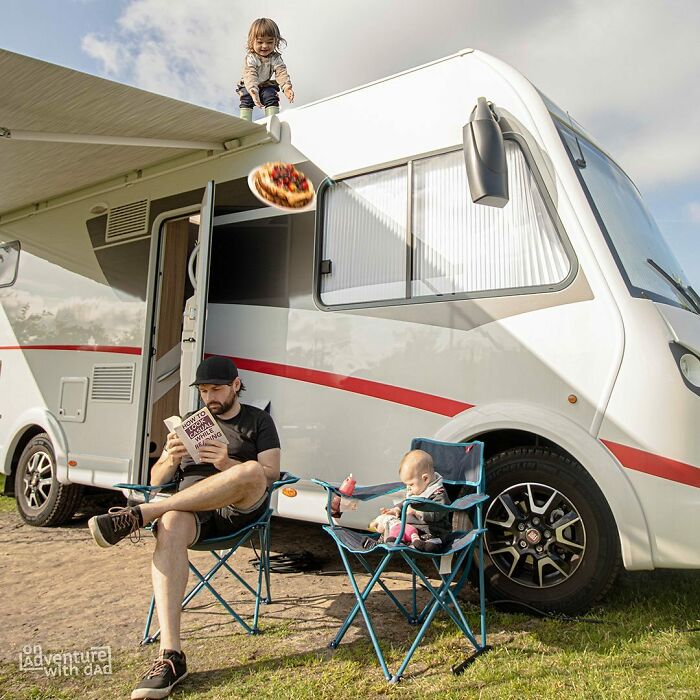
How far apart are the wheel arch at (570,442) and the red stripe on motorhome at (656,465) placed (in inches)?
1.7

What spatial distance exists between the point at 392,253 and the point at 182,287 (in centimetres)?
226

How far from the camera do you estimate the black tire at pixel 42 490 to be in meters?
5.44

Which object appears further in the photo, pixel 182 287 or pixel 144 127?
pixel 182 287

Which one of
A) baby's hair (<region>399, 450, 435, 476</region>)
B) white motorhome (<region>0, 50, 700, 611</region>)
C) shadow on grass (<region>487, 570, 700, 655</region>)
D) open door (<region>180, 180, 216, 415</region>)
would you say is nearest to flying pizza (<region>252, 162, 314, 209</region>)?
white motorhome (<region>0, 50, 700, 611</region>)

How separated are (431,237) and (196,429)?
1624 millimetres

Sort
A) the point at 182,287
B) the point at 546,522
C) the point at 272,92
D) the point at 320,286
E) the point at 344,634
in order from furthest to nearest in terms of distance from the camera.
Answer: the point at 182,287 < the point at 272,92 < the point at 320,286 < the point at 546,522 < the point at 344,634

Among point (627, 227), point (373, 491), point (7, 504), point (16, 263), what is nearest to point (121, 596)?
point (373, 491)

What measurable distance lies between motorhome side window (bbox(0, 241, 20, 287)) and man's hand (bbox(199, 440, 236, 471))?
4097 millimetres

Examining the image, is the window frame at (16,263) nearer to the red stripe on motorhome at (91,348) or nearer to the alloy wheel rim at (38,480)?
the red stripe on motorhome at (91,348)

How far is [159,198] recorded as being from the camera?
16.3ft

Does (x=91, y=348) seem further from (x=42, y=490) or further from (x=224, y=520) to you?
(x=224, y=520)

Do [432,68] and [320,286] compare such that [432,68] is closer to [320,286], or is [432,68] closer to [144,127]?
[320,286]

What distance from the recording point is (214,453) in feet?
10.2

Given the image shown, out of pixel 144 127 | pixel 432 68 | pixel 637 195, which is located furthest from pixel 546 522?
pixel 144 127
